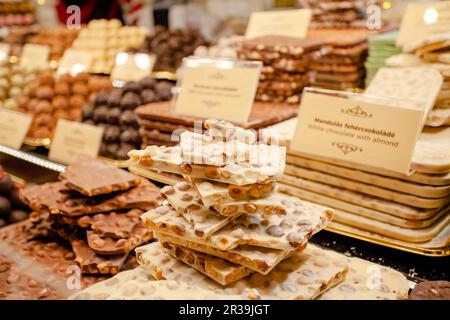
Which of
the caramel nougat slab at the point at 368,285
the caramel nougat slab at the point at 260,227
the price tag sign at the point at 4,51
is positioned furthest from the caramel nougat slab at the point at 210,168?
the price tag sign at the point at 4,51

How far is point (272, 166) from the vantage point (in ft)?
4.09

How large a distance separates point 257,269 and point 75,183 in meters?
0.89

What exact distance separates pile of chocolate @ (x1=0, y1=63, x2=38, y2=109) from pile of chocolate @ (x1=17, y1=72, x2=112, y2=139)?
0.50m

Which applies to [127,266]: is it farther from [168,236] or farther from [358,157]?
[358,157]

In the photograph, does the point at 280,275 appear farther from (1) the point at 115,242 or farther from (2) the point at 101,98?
(2) the point at 101,98

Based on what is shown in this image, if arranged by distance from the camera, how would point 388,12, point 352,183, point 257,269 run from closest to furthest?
point 257,269, point 352,183, point 388,12

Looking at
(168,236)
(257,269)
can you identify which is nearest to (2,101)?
(168,236)

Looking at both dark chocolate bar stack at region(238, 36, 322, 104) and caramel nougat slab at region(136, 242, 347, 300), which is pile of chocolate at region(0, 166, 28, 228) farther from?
dark chocolate bar stack at region(238, 36, 322, 104)

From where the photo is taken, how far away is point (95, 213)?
70.9 inches

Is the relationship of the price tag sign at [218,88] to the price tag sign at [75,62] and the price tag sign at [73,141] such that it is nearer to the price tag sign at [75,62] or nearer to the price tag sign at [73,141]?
the price tag sign at [73,141]

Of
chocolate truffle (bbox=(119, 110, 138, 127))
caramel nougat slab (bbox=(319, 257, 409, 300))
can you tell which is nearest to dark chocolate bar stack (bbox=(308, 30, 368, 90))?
chocolate truffle (bbox=(119, 110, 138, 127))

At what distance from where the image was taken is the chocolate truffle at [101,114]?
9.16 feet

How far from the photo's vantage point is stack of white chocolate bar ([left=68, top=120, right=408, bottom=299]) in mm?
1184

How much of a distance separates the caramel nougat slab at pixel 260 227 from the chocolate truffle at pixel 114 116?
150cm
